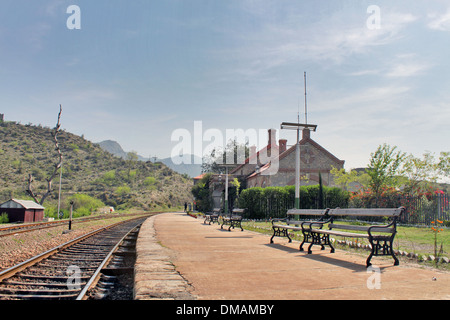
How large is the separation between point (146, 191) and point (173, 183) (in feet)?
63.5

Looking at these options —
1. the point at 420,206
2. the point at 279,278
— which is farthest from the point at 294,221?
the point at 420,206

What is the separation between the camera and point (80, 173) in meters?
80.8

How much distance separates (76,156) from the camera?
88.9m

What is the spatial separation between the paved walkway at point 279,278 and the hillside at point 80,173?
184ft

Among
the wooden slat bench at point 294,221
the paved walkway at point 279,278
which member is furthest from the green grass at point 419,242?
the paved walkway at point 279,278

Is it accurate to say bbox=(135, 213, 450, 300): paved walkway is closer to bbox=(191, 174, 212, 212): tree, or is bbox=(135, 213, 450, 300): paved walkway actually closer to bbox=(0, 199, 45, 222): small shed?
bbox=(0, 199, 45, 222): small shed

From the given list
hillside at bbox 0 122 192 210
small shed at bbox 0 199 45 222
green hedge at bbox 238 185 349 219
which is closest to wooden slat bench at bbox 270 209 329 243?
green hedge at bbox 238 185 349 219

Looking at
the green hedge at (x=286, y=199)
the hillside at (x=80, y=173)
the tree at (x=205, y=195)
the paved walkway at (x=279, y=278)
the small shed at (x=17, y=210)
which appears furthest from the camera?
the hillside at (x=80, y=173)

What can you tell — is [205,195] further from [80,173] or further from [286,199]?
[80,173]

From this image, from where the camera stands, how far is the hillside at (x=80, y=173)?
65.7 m

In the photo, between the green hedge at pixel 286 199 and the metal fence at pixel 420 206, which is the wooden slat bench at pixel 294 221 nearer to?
the metal fence at pixel 420 206

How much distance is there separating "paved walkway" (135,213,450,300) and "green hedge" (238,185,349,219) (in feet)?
65.7
